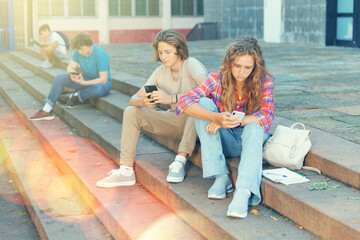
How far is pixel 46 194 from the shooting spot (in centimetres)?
485

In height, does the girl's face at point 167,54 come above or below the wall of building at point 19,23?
below

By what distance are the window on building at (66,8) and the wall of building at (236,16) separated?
17.6ft

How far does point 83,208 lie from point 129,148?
0.63 metres

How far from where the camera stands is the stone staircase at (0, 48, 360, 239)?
3117 mm

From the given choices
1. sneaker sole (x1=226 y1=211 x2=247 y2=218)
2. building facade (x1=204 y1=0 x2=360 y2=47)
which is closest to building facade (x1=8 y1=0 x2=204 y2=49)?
building facade (x1=204 y1=0 x2=360 y2=47)

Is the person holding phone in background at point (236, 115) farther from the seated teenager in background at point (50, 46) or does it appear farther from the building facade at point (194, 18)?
the building facade at point (194, 18)

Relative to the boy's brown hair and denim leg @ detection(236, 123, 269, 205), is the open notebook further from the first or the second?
the boy's brown hair

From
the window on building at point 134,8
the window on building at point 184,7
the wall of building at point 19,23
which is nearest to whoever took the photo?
the wall of building at point 19,23

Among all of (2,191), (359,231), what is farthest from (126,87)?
(359,231)

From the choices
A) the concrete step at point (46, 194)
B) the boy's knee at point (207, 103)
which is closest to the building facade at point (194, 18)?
the concrete step at point (46, 194)

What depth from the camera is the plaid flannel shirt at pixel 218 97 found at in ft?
12.6

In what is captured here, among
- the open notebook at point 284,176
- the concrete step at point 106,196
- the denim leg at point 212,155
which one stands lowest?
the concrete step at point 106,196

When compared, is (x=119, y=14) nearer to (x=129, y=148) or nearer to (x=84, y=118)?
(x=84, y=118)

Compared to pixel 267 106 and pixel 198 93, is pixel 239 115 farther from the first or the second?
pixel 198 93
